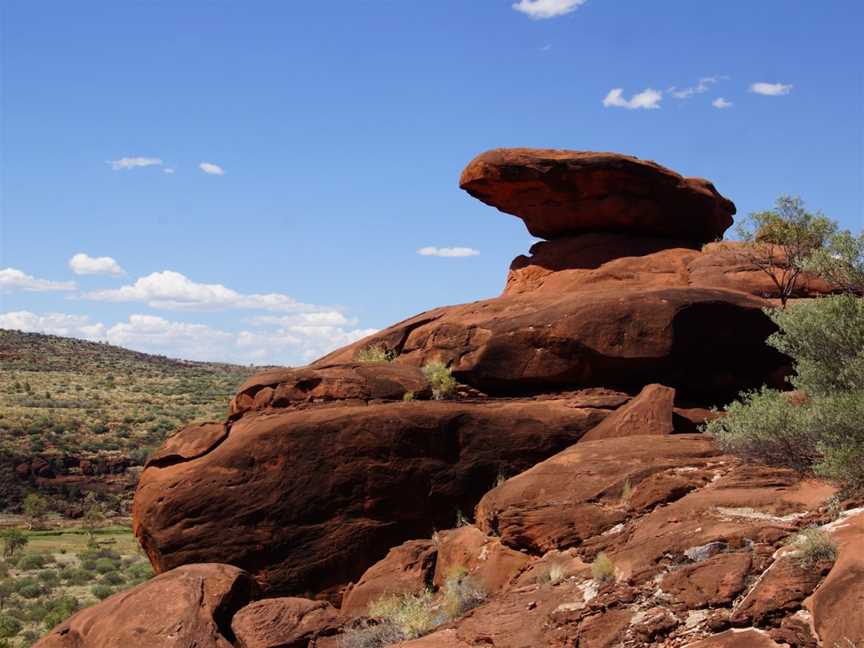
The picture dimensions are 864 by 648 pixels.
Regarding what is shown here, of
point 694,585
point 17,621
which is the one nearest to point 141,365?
point 17,621

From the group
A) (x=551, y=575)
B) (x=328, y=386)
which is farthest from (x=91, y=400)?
(x=551, y=575)

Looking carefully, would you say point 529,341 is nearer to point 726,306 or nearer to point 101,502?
point 726,306

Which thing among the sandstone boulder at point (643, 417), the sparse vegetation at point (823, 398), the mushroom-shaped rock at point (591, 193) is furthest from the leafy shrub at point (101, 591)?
the sparse vegetation at point (823, 398)

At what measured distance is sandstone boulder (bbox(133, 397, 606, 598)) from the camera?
52.8 ft

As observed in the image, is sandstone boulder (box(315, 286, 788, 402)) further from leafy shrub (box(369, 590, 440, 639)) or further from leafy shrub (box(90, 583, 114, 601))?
leafy shrub (box(90, 583, 114, 601))

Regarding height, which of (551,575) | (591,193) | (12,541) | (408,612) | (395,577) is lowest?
(12,541)

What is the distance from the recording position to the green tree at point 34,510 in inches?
1750

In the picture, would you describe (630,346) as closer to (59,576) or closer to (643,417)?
(643,417)

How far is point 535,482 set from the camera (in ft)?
46.4

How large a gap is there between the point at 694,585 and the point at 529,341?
9368 mm

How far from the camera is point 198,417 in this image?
6531cm

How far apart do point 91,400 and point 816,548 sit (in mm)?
66299

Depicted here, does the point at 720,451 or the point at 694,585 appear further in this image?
the point at 720,451

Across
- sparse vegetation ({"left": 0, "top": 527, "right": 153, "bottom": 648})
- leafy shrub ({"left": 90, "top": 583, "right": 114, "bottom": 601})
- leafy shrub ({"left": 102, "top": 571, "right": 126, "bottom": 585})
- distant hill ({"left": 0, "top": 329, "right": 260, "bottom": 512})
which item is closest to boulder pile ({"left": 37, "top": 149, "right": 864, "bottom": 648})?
sparse vegetation ({"left": 0, "top": 527, "right": 153, "bottom": 648})
